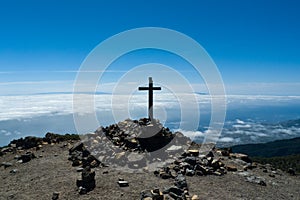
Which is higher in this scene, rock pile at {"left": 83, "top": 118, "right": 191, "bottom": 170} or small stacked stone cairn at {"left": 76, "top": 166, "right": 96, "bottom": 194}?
rock pile at {"left": 83, "top": 118, "right": 191, "bottom": 170}

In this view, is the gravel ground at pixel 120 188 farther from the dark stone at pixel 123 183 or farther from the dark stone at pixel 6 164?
the dark stone at pixel 6 164

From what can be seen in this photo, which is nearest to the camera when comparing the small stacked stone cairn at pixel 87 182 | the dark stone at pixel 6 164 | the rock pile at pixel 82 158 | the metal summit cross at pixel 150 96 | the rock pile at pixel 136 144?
the small stacked stone cairn at pixel 87 182

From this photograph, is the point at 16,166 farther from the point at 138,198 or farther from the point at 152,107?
the point at 138,198

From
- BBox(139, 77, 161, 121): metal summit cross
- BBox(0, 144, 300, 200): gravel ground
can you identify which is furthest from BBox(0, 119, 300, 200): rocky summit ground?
BBox(139, 77, 161, 121): metal summit cross

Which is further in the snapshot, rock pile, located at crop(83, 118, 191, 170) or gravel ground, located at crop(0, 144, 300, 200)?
rock pile, located at crop(83, 118, 191, 170)

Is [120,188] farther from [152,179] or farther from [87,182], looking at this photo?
[152,179]

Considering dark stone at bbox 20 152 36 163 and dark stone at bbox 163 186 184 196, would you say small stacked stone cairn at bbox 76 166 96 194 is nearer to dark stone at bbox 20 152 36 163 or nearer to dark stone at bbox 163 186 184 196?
dark stone at bbox 163 186 184 196

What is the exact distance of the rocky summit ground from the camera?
52.2 ft

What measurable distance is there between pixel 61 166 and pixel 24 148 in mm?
Result: 9424

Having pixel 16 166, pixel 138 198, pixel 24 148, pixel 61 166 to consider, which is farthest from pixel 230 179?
pixel 24 148

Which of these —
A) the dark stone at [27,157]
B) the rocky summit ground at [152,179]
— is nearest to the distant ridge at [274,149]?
the rocky summit ground at [152,179]

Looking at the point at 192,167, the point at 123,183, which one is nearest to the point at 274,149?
the point at 192,167

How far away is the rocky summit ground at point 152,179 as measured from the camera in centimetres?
1591

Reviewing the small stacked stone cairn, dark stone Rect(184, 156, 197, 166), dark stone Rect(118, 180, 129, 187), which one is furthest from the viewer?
dark stone Rect(184, 156, 197, 166)
